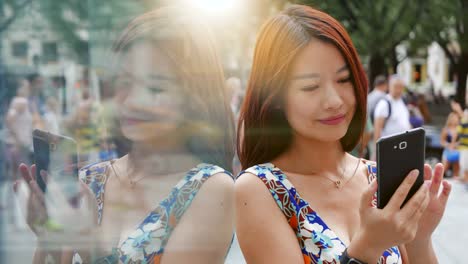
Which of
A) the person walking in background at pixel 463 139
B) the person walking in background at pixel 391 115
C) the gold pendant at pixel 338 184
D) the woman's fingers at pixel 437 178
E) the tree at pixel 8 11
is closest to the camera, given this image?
the tree at pixel 8 11

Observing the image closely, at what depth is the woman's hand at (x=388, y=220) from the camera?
24.7 inches

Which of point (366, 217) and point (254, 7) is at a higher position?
point (254, 7)

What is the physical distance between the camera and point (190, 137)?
648 millimetres

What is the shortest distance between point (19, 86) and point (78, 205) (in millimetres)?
133

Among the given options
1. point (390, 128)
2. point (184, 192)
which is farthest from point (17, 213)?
point (390, 128)

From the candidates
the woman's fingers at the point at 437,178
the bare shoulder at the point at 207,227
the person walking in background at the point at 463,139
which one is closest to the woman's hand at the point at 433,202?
the woman's fingers at the point at 437,178

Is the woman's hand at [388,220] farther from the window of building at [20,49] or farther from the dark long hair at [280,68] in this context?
the window of building at [20,49]

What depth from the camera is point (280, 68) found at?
69 cm

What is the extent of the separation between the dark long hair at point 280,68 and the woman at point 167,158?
7 cm

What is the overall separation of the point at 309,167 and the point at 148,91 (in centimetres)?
27

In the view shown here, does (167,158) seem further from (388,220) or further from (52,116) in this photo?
(388,220)

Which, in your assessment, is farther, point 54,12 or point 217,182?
point 217,182

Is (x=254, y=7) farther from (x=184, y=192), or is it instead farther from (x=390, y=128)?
(x=390, y=128)

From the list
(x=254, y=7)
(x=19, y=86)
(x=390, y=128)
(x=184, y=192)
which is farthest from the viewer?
(x=390, y=128)
